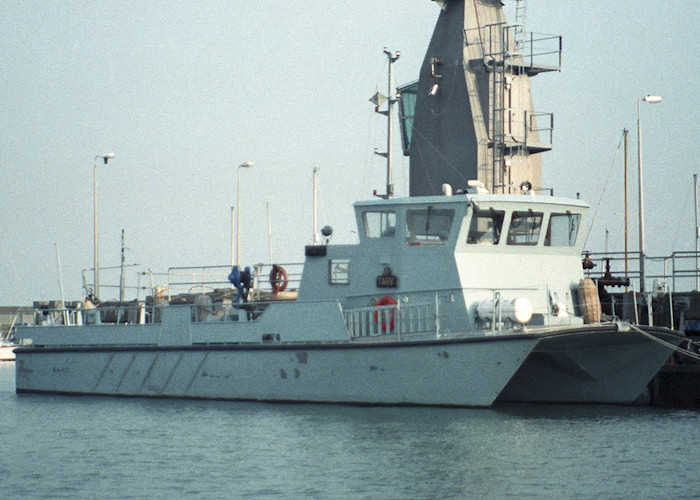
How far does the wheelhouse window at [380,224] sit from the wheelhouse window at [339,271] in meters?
0.72

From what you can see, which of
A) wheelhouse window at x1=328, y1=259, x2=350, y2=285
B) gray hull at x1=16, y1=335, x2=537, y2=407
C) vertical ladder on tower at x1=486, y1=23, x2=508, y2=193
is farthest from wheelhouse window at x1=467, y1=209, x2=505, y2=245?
vertical ladder on tower at x1=486, y1=23, x2=508, y2=193

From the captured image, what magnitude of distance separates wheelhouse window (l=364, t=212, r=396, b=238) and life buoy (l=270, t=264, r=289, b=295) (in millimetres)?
2895

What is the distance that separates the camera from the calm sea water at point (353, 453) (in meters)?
11.4

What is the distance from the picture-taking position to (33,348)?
2328cm

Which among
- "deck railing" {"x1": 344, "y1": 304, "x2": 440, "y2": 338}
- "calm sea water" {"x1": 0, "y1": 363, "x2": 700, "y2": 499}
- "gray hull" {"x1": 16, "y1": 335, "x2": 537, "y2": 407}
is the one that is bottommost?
"calm sea water" {"x1": 0, "y1": 363, "x2": 700, "y2": 499}

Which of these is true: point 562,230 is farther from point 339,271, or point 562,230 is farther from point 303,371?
point 303,371

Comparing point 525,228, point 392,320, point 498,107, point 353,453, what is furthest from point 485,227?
point 498,107

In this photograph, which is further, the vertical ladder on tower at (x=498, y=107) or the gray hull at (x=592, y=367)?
the vertical ladder on tower at (x=498, y=107)

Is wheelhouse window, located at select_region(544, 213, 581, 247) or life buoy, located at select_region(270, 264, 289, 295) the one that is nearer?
wheelhouse window, located at select_region(544, 213, 581, 247)

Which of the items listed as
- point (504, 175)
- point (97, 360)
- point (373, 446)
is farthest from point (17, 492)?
point (504, 175)

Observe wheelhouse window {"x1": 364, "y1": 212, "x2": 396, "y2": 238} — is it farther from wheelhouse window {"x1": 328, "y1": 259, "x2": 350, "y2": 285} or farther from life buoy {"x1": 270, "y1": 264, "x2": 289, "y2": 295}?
life buoy {"x1": 270, "y1": 264, "x2": 289, "y2": 295}

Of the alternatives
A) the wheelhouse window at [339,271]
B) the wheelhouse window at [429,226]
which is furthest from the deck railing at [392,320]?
the wheelhouse window at [429,226]

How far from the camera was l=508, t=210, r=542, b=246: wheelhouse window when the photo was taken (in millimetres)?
17344

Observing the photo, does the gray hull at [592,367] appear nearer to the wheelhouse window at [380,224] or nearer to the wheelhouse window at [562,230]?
the wheelhouse window at [562,230]
